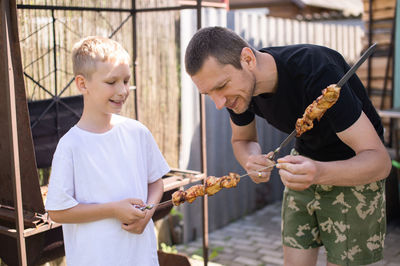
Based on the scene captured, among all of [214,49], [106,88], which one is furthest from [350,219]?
[106,88]

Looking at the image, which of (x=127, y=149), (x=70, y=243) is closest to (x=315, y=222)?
(x=127, y=149)

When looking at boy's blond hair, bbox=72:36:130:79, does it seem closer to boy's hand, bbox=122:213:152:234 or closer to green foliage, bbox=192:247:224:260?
boy's hand, bbox=122:213:152:234

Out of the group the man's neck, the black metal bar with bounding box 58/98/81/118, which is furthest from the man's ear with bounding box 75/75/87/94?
the black metal bar with bounding box 58/98/81/118

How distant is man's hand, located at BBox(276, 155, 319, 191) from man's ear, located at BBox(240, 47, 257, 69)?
21.7 inches

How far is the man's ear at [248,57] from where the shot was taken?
2.34 m

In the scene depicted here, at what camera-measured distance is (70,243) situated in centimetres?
242

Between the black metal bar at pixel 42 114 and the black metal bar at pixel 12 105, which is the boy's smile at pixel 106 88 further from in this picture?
the black metal bar at pixel 42 114

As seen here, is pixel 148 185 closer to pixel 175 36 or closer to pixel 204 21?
pixel 175 36

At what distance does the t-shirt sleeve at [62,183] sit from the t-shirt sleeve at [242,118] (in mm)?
1079

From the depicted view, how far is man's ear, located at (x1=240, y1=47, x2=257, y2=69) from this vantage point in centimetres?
234

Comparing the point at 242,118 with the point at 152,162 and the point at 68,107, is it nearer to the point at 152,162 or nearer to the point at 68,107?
the point at 152,162

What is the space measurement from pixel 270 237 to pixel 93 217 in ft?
12.5

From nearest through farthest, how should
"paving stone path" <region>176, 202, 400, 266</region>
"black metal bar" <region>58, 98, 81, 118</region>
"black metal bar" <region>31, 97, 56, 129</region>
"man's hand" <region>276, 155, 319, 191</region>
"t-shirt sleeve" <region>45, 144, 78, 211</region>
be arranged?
"man's hand" <region>276, 155, 319, 191</region> → "t-shirt sleeve" <region>45, 144, 78, 211</region> → "black metal bar" <region>31, 97, 56, 129</region> → "black metal bar" <region>58, 98, 81, 118</region> → "paving stone path" <region>176, 202, 400, 266</region>

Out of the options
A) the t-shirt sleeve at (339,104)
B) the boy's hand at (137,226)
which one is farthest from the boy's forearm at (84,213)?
the t-shirt sleeve at (339,104)
